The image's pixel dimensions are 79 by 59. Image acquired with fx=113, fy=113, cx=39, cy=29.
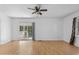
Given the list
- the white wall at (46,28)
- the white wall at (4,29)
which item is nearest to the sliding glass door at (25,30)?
the white wall at (46,28)

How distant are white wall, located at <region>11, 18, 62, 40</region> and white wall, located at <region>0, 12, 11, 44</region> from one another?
99 millimetres

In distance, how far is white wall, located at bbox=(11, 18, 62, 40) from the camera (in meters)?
1.96

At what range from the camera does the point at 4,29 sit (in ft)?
6.07

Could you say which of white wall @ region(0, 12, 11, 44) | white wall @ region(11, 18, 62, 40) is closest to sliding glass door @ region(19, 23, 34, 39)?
white wall @ region(11, 18, 62, 40)

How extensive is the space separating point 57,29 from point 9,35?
91 centimetres

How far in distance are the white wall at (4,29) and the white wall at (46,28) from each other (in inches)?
3.9

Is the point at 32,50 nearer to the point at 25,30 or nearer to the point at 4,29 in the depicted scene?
the point at 25,30

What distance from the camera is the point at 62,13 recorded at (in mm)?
2033

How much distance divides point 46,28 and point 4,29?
2.80 feet

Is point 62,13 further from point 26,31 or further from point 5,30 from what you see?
point 5,30

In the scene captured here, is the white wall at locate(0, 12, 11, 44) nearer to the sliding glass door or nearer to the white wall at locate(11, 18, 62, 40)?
the white wall at locate(11, 18, 62, 40)

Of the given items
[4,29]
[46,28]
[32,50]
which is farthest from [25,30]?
[46,28]
